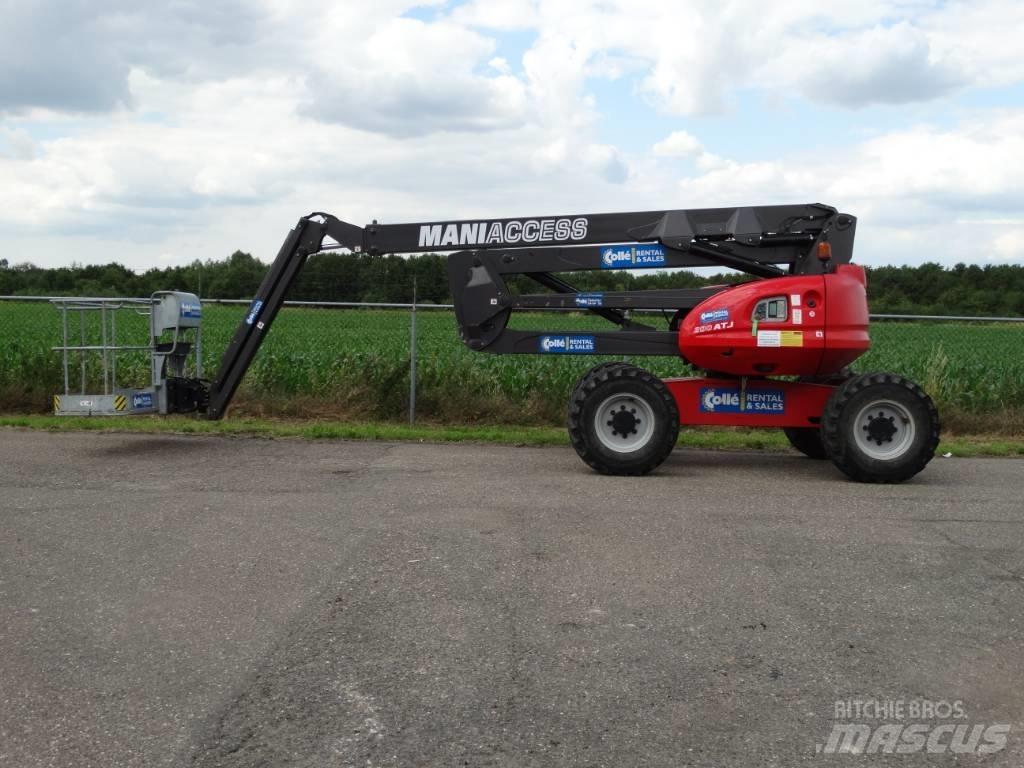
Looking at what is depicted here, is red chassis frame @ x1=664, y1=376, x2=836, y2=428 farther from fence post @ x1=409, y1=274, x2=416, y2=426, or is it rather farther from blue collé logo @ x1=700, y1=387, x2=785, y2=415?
fence post @ x1=409, y1=274, x2=416, y2=426

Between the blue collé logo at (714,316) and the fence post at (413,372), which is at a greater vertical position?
the blue collé logo at (714,316)

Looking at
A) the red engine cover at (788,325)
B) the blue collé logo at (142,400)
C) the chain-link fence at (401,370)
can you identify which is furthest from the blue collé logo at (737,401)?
the blue collé logo at (142,400)

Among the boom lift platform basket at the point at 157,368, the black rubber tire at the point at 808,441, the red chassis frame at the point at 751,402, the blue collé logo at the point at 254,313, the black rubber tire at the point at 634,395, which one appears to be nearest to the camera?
the black rubber tire at the point at 634,395

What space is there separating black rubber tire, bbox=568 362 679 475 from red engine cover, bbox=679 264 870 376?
2.36ft

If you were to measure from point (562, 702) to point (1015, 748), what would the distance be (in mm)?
1772

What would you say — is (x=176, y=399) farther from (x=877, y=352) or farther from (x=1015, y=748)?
(x=877, y=352)

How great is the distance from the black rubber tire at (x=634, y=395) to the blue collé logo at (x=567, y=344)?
860mm

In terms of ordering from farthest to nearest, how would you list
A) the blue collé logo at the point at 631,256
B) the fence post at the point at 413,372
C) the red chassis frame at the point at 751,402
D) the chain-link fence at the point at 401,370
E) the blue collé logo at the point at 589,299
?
the chain-link fence at the point at 401,370
the fence post at the point at 413,372
the blue collé logo at the point at 589,299
the blue collé logo at the point at 631,256
the red chassis frame at the point at 751,402

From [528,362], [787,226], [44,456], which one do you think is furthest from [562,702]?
[528,362]

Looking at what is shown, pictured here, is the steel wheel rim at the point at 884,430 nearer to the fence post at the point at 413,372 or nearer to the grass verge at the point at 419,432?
the grass verge at the point at 419,432

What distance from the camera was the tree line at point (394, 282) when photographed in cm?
1404

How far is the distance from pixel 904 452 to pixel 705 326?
2.21 metres

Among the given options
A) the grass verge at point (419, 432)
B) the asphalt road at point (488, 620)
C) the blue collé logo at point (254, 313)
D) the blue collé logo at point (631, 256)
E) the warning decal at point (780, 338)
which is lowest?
the asphalt road at point (488, 620)

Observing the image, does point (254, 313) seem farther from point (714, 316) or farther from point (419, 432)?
point (714, 316)
